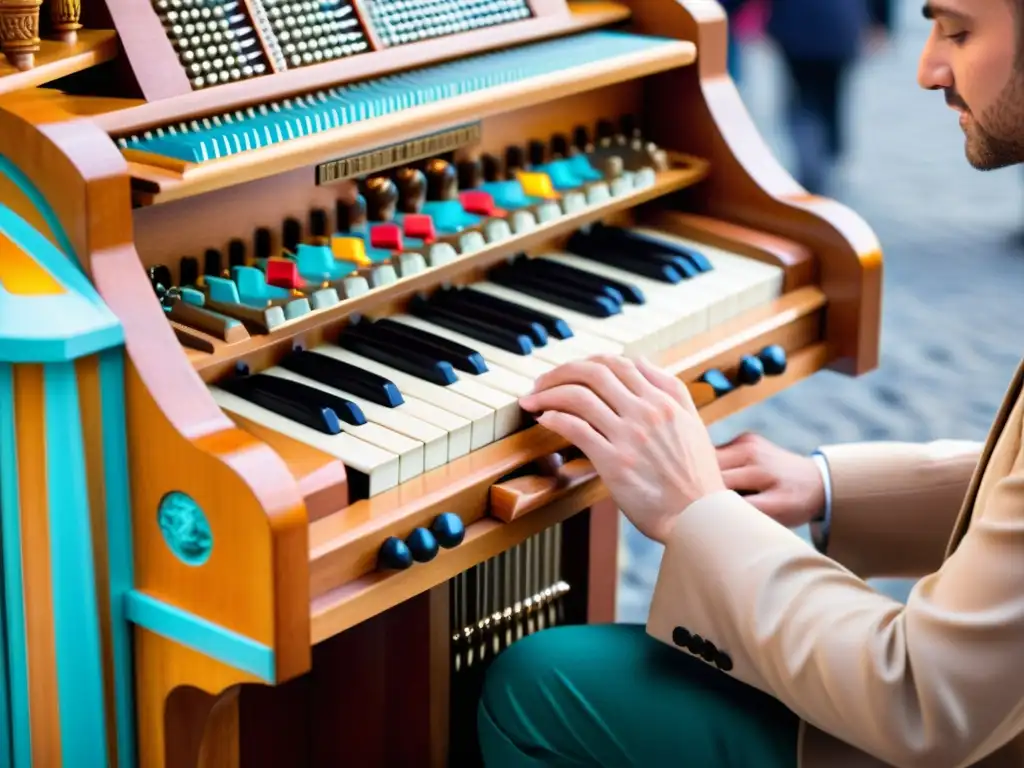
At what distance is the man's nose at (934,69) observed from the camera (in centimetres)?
172

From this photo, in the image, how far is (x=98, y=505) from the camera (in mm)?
1712

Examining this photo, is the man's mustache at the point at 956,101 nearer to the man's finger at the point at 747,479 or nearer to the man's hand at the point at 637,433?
the man's hand at the point at 637,433

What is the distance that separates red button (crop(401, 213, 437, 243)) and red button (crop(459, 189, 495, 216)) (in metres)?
0.12

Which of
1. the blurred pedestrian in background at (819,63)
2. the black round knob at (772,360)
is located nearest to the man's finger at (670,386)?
the black round knob at (772,360)

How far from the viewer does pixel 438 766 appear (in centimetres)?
246

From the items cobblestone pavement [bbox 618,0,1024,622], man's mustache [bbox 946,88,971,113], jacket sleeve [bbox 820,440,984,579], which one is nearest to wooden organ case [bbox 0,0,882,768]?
jacket sleeve [bbox 820,440,984,579]

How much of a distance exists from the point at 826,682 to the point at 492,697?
0.56 meters

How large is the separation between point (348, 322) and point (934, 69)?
0.82 meters

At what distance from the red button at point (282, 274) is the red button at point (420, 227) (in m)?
0.24

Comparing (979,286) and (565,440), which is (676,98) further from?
(979,286)

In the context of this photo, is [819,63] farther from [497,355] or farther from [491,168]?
[497,355]

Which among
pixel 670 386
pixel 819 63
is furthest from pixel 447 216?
pixel 819 63

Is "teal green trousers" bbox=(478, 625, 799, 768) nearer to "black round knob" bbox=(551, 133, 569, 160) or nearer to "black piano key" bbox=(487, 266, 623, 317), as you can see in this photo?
"black piano key" bbox=(487, 266, 623, 317)

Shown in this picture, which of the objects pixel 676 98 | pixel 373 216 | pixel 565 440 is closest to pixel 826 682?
pixel 565 440
